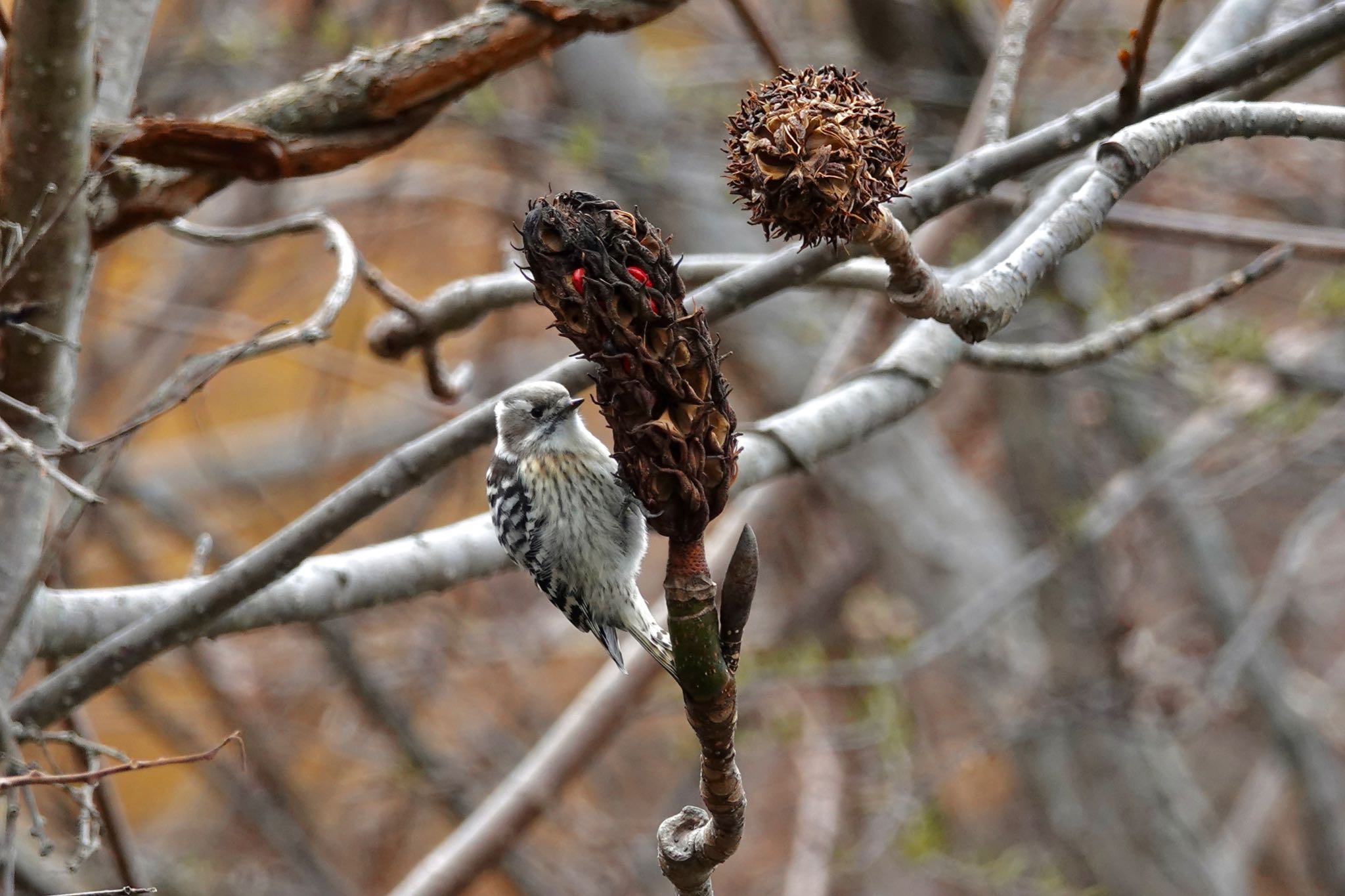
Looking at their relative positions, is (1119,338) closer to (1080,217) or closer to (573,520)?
(1080,217)

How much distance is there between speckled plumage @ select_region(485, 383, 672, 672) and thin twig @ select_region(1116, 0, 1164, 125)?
1381 mm

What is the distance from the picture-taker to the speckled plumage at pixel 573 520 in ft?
10.1

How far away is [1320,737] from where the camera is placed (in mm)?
5473

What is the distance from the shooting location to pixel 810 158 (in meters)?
1.36

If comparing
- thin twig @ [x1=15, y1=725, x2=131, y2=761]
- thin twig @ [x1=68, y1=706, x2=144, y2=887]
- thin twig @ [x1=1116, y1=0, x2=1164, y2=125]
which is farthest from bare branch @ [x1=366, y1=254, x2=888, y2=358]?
thin twig @ [x1=15, y1=725, x2=131, y2=761]


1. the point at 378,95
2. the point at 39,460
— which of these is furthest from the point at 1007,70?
the point at 39,460

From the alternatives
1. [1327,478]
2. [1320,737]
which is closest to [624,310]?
[1320,737]

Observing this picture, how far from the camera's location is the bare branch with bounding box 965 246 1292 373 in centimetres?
240

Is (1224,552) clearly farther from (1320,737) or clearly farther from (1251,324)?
(1251,324)

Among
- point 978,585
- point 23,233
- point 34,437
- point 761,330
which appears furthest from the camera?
point 761,330

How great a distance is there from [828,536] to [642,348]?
5.76 metres

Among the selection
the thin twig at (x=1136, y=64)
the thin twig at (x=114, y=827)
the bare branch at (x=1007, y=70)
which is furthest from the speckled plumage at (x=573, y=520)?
the thin twig at (x=1136, y=64)

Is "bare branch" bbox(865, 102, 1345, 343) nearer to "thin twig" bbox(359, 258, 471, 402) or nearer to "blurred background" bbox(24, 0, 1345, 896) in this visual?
"blurred background" bbox(24, 0, 1345, 896)

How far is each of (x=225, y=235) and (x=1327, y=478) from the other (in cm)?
544
